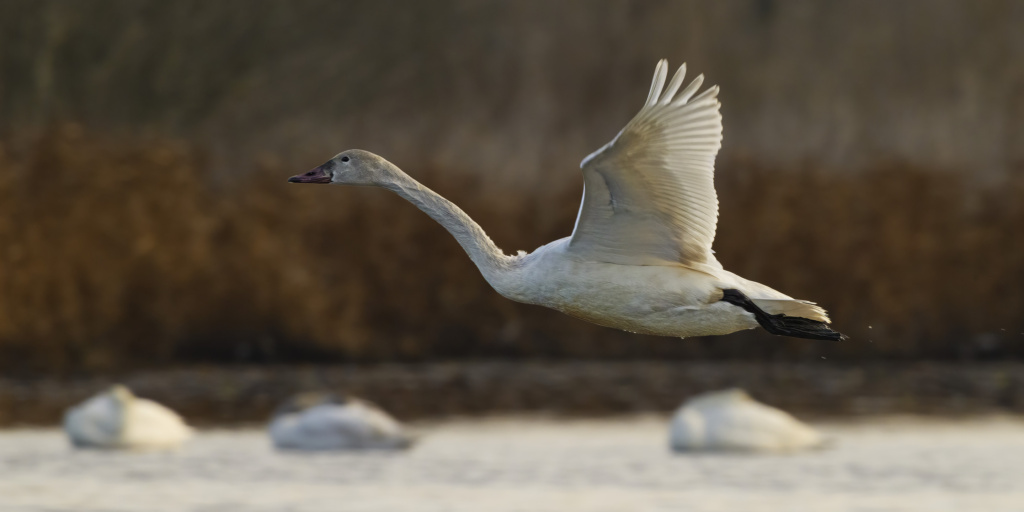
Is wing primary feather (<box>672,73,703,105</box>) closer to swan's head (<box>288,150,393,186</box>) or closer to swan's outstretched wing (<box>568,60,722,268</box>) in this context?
swan's outstretched wing (<box>568,60,722,268</box>)

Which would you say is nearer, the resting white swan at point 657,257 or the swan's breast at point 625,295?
the resting white swan at point 657,257

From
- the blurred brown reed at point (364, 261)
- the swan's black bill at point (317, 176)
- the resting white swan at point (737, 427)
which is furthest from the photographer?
the blurred brown reed at point (364, 261)

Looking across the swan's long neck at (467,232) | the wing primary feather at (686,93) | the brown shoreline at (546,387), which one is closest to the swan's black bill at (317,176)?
the swan's long neck at (467,232)

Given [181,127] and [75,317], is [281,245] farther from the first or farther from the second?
[181,127]

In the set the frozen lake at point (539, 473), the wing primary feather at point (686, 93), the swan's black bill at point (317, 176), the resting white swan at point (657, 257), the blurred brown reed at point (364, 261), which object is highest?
the blurred brown reed at point (364, 261)

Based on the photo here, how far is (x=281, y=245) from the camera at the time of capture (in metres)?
16.8

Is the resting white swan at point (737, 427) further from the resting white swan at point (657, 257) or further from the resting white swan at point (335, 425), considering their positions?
the resting white swan at point (657, 257)

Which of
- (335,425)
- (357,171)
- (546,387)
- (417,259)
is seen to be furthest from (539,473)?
(357,171)

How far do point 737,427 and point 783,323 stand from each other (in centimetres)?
853

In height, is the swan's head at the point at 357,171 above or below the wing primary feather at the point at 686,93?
below

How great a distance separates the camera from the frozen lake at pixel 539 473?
498 inches

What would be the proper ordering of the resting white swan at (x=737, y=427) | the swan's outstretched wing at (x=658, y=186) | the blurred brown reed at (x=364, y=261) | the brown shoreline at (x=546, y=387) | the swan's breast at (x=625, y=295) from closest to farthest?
the swan's outstretched wing at (x=658, y=186), the swan's breast at (x=625, y=295), the resting white swan at (x=737, y=427), the brown shoreline at (x=546, y=387), the blurred brown reed at (x=364, y=261)

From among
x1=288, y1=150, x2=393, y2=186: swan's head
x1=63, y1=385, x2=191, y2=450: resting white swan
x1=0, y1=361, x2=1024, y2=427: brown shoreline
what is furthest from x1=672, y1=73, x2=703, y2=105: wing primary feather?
x1=0, y1=361, x2=1024, y2=427: brown shoreline

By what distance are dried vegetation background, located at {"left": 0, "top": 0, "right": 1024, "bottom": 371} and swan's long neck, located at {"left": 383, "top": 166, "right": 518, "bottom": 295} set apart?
9.40 m
